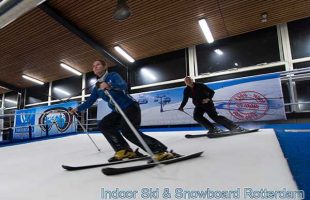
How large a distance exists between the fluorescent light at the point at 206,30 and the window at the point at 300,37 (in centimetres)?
274

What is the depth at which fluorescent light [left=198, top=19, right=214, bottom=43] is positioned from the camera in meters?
7.07

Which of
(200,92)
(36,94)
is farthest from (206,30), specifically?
(36,94)

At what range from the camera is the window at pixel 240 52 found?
731 cm

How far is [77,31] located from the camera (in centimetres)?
738

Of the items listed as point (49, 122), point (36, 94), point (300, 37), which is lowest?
point (49, 122)

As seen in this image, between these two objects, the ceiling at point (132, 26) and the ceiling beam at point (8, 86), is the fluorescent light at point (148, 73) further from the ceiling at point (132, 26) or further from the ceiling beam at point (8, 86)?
the ceiling beam at point (8, 86)

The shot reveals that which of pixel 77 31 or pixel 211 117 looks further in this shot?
pixel 77 31

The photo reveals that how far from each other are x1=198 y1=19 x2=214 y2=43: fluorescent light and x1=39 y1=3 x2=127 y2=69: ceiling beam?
4.19m

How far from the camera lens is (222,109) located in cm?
602

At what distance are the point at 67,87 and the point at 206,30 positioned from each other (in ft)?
28.7

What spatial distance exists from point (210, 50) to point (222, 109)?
341cm

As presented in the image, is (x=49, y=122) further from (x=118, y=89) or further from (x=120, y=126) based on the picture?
(x=118, y=89)

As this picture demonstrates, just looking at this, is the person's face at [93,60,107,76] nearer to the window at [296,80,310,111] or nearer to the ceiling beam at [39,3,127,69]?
the ceiling beam at [39,3,127,69]

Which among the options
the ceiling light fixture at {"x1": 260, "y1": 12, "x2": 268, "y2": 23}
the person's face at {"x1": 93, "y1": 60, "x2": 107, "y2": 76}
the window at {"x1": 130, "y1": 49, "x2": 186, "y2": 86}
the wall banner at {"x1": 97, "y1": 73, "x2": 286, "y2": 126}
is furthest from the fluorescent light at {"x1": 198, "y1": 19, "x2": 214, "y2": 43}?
the person's face at {"x1": 93, "y1": 60, "x2": 107, "y2": 76}
